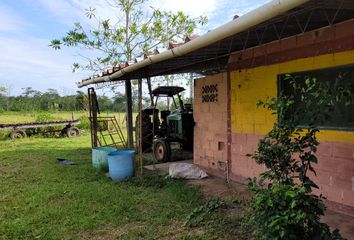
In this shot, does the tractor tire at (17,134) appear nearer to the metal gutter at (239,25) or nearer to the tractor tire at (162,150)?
the tractor tire at (162,150)

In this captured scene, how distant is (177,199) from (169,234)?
1.16 m

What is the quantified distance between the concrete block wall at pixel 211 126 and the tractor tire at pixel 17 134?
32.8 ft

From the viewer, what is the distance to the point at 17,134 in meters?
13.7

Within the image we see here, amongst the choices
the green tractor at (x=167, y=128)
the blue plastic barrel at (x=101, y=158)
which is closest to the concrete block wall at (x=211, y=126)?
the green tractor at (x=167, y=128)

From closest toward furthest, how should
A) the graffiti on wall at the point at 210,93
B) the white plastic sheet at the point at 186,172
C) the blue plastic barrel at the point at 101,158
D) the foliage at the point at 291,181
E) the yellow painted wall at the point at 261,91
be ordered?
the foliage at the point at 291,181, the yellow painted wall at the point at 261,91, the white plastic sheet at the point at 186,172, the graffiti on wall at the point at 210,93, the blue plastic barrel at the point at 101,158

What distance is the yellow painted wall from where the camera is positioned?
3885 mm

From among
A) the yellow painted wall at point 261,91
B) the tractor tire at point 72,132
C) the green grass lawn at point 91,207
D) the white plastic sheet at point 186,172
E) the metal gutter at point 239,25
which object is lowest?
the green grass lawn at point 91,207

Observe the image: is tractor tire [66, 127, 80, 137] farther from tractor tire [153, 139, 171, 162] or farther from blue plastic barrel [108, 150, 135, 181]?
blue plastic barrel [108, 150, 135, 181]

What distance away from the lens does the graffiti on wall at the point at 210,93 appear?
20.2ft

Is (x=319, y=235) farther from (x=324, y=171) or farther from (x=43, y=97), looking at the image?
(x=43, y=97)

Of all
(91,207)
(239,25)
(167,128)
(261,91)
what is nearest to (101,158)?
(167,128)

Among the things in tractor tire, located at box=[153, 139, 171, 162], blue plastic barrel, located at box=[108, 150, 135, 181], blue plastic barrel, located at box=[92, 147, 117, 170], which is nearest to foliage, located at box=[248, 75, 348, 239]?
blue plastic barrel, located at box=[108, 150, 135, 181]

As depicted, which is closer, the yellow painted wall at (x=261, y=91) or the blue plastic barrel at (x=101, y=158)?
the yellow painted wall at (x=261, y=91)

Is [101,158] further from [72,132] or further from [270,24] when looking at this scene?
[72,132]
